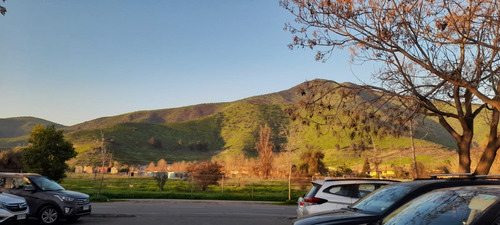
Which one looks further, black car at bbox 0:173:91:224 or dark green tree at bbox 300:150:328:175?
dark green tree at bbox 300:150:328:175

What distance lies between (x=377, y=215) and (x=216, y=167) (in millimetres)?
36931

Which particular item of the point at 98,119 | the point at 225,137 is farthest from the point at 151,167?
the point at 98,119

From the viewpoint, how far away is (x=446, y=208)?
198 inches

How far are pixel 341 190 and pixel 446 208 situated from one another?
6.64 meters

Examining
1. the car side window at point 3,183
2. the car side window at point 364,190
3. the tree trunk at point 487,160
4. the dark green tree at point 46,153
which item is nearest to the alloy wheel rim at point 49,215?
the car side window at point 3,183

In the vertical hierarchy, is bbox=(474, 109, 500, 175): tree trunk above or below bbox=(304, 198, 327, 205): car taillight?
above

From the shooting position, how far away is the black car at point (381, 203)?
6219 mm

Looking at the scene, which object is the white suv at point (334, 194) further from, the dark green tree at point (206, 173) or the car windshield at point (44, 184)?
the dark green tree at point (206, 173)

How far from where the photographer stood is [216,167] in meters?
42.9

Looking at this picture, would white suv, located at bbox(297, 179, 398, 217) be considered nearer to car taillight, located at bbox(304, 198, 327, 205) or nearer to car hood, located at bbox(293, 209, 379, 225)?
car taillight, located at bbox(304, 198, 327, 205)

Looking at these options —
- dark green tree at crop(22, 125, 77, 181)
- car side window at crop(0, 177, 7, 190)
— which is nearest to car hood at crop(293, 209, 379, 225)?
car side window at crop(0, 177, 7, 190)

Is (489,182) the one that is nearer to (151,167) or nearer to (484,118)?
(484,118)

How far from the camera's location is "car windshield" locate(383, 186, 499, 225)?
4.64m

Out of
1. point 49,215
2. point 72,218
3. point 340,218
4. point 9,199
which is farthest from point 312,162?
point 340,218
